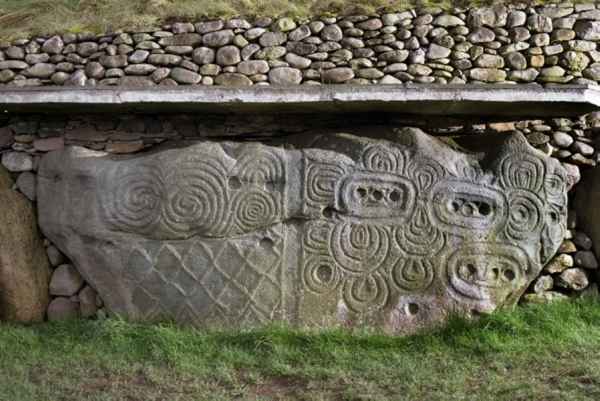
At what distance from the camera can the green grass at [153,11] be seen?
7301mm

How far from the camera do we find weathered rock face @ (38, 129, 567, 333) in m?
6.21

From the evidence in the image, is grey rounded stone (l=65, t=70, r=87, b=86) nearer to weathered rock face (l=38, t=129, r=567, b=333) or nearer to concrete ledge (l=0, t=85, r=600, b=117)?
concrete ledge (l=0, t=85, r=600, b=117)

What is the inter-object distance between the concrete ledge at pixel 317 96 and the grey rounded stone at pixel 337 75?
671 mm

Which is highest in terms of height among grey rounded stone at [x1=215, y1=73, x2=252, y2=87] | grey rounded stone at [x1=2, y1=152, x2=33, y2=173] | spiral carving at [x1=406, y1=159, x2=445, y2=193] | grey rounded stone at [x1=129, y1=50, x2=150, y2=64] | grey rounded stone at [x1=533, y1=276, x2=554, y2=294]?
grey rounded stone at [x1=129, y1=50, x2=150, y2=64]

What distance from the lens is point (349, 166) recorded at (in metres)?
6.36

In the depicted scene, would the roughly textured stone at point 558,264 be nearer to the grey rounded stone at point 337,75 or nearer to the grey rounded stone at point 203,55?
the grey rounded stone at point 337,75

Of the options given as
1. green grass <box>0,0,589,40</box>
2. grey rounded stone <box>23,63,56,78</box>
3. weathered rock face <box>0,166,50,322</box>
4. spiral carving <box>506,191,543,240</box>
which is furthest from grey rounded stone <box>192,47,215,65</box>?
spiral carving <box>506,191,543,240</box>

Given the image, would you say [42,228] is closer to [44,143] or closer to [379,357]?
[44,143]

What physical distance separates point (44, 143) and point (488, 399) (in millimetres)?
4320

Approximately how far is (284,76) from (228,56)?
545mm

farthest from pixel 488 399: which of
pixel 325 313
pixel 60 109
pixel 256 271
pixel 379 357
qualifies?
pixel 60 109

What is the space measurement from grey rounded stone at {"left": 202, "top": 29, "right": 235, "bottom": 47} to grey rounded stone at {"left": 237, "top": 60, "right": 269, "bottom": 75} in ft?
0.92

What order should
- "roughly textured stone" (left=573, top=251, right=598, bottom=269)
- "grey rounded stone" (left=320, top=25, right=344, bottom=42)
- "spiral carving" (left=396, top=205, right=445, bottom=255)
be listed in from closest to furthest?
"spiral carving" (left=396, top=205, right=445, bottom=255)
"roughly textured stone" (left=573, top=251, right=598, bottom=269)
"grey rounded stone" (left=320, top=25, right=344, bottom=42)

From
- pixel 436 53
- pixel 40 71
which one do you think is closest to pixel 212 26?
pixel 40 71
